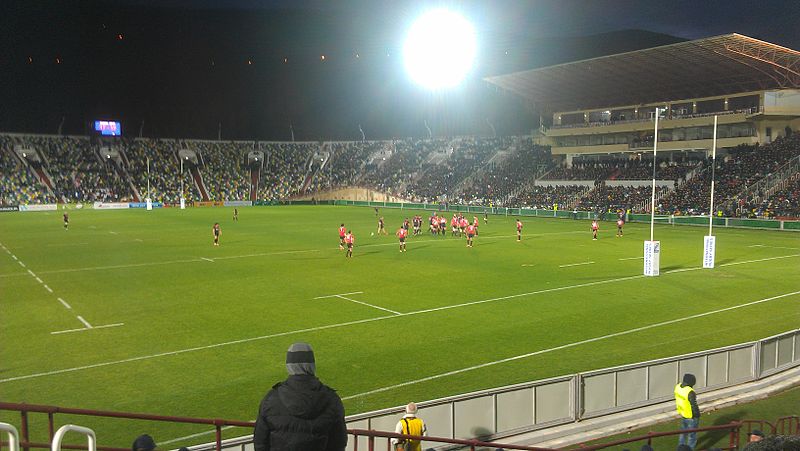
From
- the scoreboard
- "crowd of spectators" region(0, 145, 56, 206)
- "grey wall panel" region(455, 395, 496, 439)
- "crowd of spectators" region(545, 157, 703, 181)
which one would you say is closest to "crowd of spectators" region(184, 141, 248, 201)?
the scoreboard

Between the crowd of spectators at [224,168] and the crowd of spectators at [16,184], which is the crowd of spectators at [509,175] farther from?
the crowd of spectators at [16,184]

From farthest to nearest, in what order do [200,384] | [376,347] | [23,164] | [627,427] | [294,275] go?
[23,164] → [294,275] → [376,347] → [200,384] → [627,427]

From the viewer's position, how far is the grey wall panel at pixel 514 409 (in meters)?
10.4

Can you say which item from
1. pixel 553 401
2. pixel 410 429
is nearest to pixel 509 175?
pixel 553 401

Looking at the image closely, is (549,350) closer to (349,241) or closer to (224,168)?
(349,241)

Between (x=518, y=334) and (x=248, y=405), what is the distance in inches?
322

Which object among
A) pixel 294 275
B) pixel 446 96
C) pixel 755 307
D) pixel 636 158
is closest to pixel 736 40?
pixel 636 158

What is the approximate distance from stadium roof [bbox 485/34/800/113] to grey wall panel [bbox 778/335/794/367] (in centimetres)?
4201

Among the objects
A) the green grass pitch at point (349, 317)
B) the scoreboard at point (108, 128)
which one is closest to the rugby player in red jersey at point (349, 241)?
the green grass pitch at point (349, 317)

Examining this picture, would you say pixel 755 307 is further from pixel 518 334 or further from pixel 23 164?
pixel 23 164

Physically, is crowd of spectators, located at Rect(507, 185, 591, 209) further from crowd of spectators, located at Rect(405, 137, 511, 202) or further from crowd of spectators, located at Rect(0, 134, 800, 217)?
crowd of spectators, located at Rect(405, 137, 511, 202)

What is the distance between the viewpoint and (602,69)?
64188 mm

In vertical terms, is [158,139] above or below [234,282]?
above

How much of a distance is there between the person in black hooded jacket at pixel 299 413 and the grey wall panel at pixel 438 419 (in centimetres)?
577
